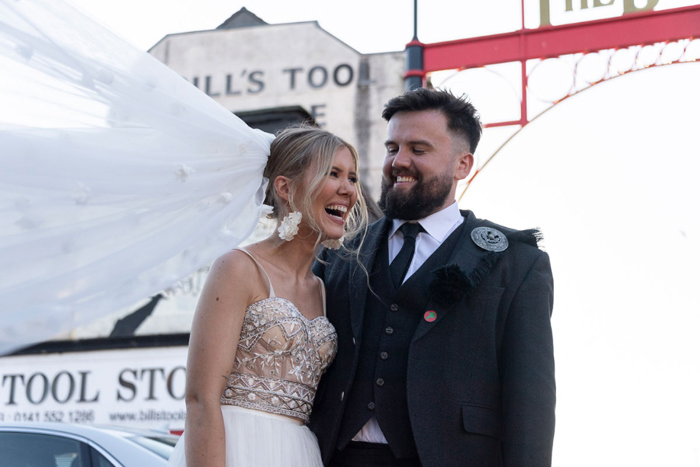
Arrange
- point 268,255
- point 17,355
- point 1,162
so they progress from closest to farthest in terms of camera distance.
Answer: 1. point 1,162
2. point 268,255
3. point 17,355

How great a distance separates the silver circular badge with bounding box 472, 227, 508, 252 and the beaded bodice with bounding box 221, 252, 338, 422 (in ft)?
2.39

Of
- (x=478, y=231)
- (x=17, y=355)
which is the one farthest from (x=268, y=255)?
(x=17, y=355)

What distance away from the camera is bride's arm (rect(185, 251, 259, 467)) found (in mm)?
2596

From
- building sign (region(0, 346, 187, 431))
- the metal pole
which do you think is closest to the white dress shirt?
the metal pole

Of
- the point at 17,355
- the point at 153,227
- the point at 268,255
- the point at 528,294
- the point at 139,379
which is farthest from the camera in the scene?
the point at 17,355

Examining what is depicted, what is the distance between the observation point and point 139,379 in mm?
13516

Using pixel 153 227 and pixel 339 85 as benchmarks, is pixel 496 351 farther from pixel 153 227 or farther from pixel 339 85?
pixel 339 85

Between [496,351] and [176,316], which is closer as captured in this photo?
[496,351]

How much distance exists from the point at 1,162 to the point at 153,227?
20.7 inches

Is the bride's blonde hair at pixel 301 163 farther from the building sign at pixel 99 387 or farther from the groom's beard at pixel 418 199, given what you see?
the building sign at pixel 99 387

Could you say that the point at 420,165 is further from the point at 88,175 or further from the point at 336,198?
the point at 88,175

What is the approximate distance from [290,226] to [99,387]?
11849 mm

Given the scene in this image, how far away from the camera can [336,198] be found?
3.04 meters

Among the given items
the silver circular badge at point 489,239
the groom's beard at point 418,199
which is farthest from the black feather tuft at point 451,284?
the groom's beard at point 418,199
